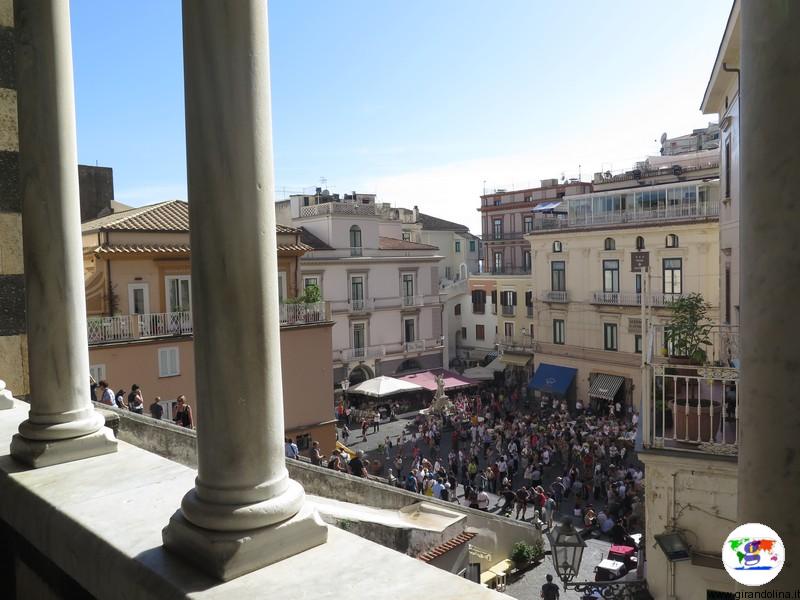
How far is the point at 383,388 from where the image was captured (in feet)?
96.1

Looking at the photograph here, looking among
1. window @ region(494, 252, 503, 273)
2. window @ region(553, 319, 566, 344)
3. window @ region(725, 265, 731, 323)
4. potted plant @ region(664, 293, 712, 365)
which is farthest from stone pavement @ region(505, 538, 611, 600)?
window @ region(494, 252, 503, 273)

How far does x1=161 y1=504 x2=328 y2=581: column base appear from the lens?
2455 mm

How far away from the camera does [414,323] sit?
3666 cm

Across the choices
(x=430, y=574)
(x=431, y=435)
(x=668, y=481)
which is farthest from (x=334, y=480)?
(x=431, y=435)

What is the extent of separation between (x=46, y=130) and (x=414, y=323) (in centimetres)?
3296

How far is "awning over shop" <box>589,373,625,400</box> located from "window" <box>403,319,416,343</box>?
9.68m

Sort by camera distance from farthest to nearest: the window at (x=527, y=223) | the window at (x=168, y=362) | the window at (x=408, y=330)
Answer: the window at (x=527, y=223), the window at (x=408, y=330), the window at (x=168, y=362)

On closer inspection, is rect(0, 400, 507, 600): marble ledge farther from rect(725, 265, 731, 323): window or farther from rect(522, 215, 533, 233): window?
rect(522, 215, 533, 233): window

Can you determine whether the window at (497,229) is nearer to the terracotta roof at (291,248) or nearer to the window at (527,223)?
the window at (527,223)

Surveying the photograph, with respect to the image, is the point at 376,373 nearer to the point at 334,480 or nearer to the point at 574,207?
the point at 574,207

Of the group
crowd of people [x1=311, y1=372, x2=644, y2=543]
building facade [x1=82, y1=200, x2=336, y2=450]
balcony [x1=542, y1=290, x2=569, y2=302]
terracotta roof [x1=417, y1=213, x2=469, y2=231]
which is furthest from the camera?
terracotta roof [x1=417, y1=213, x2=469, y2=231]

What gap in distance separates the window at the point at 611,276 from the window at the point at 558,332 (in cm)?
323

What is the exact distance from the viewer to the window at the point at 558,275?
33594 mm

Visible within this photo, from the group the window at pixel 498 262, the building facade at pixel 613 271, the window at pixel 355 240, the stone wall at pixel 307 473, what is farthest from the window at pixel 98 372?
the window at pixel 498 262
